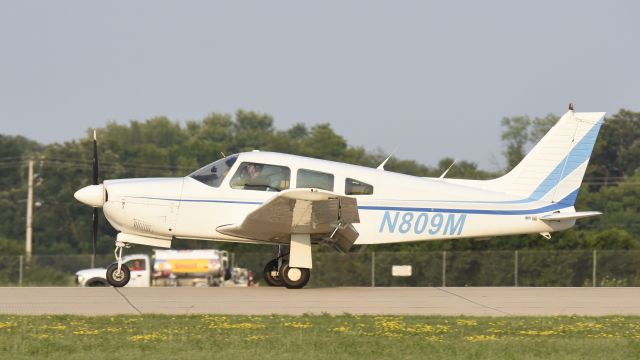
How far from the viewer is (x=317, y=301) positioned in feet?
46.3

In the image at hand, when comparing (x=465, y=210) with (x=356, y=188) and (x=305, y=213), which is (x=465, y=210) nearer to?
(x=356, y=188)

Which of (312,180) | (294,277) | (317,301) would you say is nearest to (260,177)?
(312,180)

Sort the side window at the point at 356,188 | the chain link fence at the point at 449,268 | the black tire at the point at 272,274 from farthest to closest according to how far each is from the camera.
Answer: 1. the chain link fence at the point at 449,268
2. the black tire at the point at 272,274
3. the side window at the point at 356,188

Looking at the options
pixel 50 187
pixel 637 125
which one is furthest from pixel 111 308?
pixel 637 125

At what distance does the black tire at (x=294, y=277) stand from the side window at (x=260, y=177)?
1.22 m

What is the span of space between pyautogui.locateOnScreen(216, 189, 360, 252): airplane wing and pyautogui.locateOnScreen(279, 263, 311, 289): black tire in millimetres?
515

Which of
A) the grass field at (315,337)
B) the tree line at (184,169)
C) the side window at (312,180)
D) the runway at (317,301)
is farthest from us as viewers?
the tree line at (184,169)

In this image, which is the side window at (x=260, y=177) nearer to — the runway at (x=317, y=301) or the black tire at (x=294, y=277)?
the black tire at (x=294, y=277)

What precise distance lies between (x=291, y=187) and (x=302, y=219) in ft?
2.30

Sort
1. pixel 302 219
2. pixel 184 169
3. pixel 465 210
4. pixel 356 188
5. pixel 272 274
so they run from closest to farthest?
pixel 302 219 → pixel 356 188 → pixel 465 210 → pixel 272 274 → pixel 184 169

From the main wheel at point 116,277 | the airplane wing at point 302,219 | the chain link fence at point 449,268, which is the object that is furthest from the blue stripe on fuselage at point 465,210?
the chain link fence at point 449,268

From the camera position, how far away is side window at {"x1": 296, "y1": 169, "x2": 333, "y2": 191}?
52.1ft

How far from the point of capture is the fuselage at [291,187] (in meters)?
16.0

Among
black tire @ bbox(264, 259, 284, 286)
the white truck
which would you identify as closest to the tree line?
the white truck
